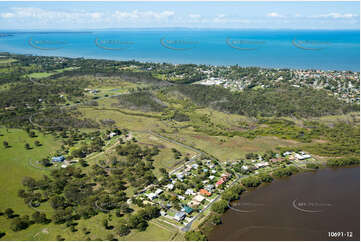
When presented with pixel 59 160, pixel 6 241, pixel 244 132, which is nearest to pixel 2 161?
pixel 59 160

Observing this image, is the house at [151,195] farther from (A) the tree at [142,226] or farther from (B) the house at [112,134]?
(B) the house at [112,134]

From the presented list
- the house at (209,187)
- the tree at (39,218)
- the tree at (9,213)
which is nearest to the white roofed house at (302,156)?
the house at (209,187)

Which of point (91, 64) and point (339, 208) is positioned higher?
point (91, 64)

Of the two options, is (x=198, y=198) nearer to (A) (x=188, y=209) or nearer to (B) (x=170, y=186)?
(A) (x=188, y=209)

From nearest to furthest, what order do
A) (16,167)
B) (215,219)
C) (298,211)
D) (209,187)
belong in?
(215,219) → (298,211) → (209,187) → (16,167)

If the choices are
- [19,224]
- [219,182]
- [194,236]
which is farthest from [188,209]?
[19,224]

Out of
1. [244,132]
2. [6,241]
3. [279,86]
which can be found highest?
[279,86]

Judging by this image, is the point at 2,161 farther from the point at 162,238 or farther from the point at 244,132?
the point at 244,132

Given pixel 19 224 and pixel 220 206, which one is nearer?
pixel 19 224
